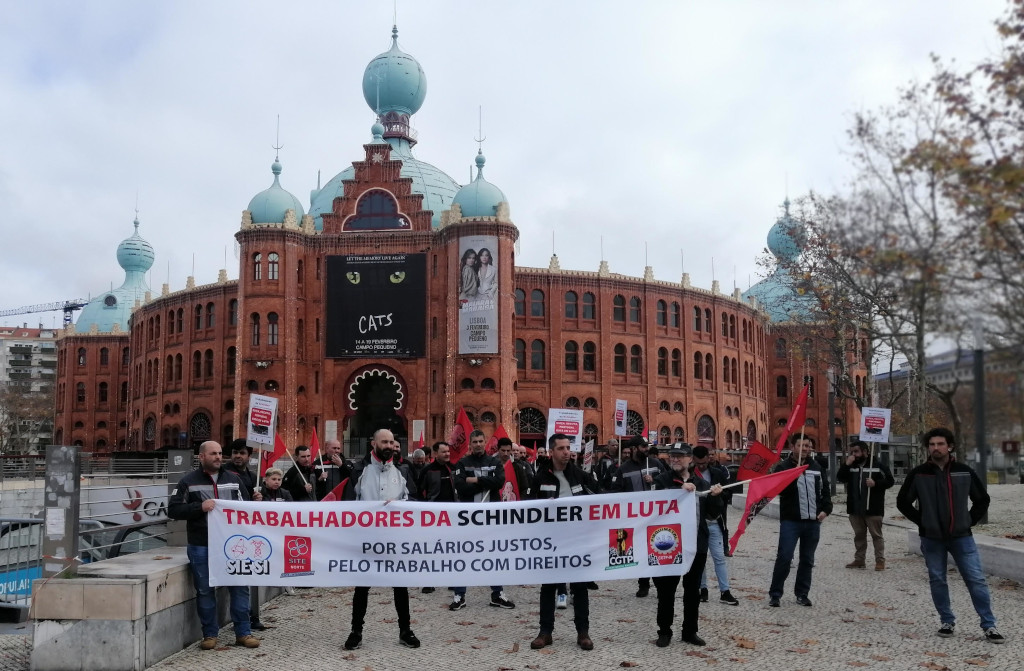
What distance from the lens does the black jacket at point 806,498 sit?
11.0m

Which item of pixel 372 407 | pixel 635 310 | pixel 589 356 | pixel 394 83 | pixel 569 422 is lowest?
pixel 569 422

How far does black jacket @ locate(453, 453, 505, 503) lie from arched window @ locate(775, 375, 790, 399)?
65.8 m

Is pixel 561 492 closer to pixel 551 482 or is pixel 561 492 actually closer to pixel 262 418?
pixel 551 482

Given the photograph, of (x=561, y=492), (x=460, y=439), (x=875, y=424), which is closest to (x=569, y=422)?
(x=460, y=439)

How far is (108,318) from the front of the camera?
3162 inches

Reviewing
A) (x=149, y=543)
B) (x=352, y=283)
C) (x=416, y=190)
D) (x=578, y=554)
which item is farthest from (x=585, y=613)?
(x=416, y=190)

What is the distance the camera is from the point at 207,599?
9211 mm

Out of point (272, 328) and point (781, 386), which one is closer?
point (272, 328)

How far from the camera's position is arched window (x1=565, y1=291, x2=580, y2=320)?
5853 centimetres

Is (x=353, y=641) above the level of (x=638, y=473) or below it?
below

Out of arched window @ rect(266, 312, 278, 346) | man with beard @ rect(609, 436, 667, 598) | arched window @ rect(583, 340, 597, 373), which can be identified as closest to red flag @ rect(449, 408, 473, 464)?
man with beard @ rect(609, 436, 667, 598)

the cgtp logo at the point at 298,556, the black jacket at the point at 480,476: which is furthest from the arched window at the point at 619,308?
the cgtp logo at the point at 298,556

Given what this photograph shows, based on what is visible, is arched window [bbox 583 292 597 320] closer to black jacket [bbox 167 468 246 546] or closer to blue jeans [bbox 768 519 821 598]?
blue jeans [bbox 768 519 821 598]

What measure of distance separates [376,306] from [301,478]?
4002 centimetres
